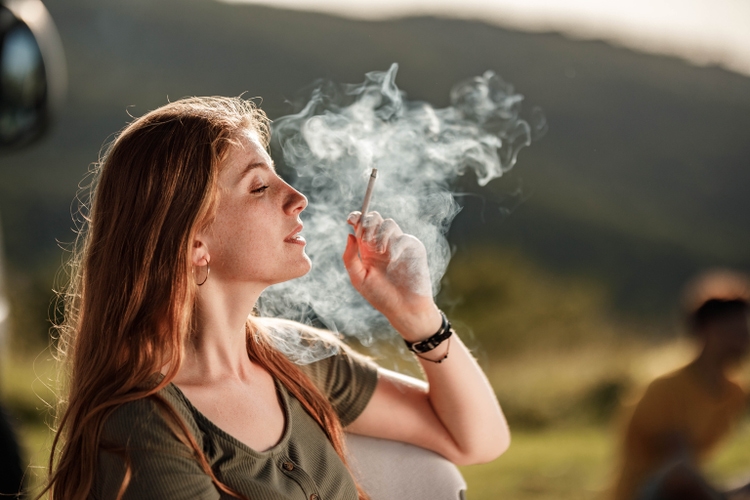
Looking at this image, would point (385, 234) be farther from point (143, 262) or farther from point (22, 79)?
point (22, 79)

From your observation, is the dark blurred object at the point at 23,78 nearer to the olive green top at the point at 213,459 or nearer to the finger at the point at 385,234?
the olive green top at the point at 213,459

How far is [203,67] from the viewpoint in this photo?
6.38m

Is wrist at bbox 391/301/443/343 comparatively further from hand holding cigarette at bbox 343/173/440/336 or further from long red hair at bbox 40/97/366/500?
long red hair at bbox 40/97/366/500

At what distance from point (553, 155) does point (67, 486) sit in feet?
18.4

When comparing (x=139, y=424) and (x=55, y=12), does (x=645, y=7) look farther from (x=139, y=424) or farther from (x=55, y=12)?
(x=55, y=12)

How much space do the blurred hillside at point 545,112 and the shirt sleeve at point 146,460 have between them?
4.73 metres

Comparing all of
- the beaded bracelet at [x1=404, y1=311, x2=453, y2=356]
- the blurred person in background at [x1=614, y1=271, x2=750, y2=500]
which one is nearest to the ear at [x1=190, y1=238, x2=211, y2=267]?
the beaded bracelet at [x1=404, y1=311, x2=453, y2=356]

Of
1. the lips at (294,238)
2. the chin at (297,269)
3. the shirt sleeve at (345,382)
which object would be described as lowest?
the shirt sleeve at (345,382)

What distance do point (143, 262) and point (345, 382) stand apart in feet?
1.76

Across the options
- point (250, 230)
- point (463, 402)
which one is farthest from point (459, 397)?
point (250, 230)

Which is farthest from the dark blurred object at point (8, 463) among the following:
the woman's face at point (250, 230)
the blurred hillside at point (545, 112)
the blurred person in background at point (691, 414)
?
the blurred hillside at point (545, 112)

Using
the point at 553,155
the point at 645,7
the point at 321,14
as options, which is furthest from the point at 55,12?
the point at 645,7

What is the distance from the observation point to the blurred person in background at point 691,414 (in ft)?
9.41

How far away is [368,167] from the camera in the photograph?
1897 millimetres
